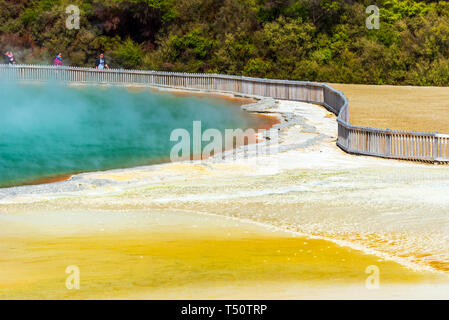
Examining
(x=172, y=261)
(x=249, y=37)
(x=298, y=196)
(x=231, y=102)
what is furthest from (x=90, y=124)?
(x=249, y=37)

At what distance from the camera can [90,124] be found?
3738cm

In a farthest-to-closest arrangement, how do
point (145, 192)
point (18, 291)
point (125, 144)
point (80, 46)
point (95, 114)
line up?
point (80, 46) < point (95, 114) < point (125, 144) < point (145, 192) < point (18, 291)

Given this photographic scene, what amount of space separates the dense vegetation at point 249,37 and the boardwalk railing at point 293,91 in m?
10.5

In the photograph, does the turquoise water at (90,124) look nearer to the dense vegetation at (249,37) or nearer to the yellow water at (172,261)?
the yellow water at (172,261)

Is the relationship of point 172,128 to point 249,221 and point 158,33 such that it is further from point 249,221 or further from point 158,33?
point 158,33

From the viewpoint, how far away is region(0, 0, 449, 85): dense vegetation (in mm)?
57297

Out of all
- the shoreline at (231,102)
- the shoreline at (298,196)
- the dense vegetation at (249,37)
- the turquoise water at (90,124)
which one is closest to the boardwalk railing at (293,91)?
the shoreline at (298,196)

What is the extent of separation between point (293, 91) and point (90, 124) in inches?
480

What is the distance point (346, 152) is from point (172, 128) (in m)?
9.91

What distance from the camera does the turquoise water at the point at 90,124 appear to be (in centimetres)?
2825

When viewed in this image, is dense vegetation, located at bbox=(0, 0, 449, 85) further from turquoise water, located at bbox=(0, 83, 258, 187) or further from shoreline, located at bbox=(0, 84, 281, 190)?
turquoise water, located at bbox=(0, 83, 258, 187)

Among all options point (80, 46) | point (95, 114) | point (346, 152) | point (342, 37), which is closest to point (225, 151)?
point (346, 152)

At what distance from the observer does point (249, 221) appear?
59.5ft

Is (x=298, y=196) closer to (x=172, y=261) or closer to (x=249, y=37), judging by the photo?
(x=172, y=261)
